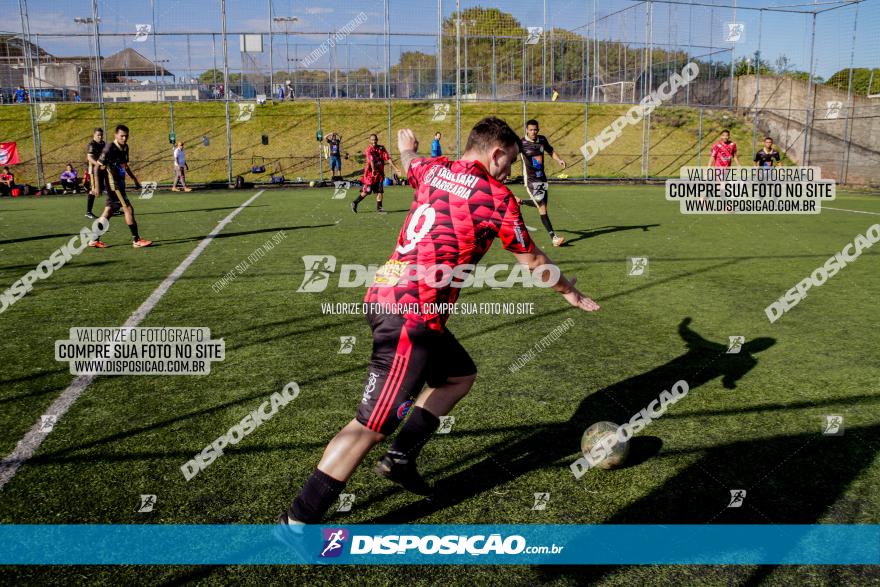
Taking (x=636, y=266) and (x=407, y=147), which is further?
(x=636, y=266)

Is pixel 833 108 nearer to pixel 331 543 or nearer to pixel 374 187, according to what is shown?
pixel 374 187

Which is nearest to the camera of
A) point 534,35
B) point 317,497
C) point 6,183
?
point 317,497

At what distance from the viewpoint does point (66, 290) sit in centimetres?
895

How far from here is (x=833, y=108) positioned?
31688 millimetres

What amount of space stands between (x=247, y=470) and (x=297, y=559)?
100 cm

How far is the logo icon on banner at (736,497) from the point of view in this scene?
379 centimetres

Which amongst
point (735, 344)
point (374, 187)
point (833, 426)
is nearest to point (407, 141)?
point (833, 426)

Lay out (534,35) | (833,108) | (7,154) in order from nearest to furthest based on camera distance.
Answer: (7,154) < (833,108) < (534,35)

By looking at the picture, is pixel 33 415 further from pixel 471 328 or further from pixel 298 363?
pixel 471 328

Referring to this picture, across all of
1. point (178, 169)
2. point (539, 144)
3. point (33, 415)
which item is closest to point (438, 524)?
point (33, 415)

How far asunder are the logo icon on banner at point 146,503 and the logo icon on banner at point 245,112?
137 feet

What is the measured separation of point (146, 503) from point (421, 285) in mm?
2085

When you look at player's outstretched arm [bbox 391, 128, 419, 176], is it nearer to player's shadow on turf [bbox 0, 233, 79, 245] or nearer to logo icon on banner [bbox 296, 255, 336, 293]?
logo icon on banner [bbox 296, 255, 336, 293]

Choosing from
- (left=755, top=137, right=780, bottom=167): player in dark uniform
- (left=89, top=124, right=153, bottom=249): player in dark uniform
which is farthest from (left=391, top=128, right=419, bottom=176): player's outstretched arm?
(left=755, top=137, right=780, bottom=167): player in dark uniform
